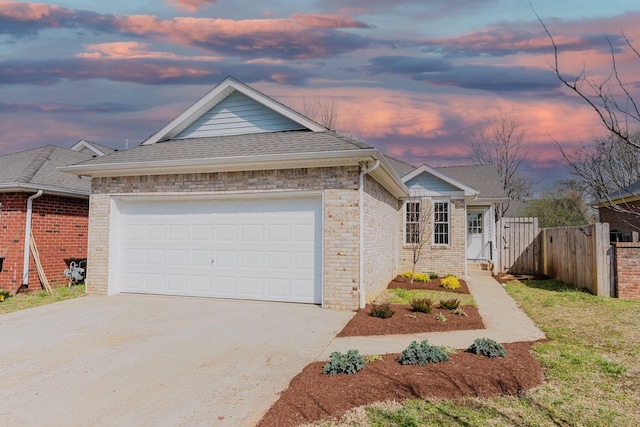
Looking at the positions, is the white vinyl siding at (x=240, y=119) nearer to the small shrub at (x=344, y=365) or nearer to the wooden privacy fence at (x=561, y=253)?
the small shrub at (x=344, y=365)

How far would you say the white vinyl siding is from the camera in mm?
11117

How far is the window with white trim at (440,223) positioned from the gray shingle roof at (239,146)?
6675mm

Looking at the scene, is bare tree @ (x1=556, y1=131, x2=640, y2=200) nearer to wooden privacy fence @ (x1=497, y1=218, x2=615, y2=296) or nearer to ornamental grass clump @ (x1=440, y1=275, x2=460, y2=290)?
wooden privacy fence @ (x1=497, y1=218, x2=615, y2=296)

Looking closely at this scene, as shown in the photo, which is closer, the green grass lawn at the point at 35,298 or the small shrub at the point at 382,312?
the small shrub at the point at 382,312

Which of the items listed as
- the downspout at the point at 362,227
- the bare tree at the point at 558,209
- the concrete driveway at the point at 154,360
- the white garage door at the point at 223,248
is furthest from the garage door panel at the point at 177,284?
the bare tree at the point at 558,209

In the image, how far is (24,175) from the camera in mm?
11617

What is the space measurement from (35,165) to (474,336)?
519 inches

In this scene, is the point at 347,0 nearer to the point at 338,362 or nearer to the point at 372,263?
the point at 338,362

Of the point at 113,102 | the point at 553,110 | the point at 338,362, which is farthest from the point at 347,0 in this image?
the point at 113,102

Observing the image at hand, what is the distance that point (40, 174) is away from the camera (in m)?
12.2

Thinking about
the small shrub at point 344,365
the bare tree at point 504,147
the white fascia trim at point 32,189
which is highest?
the bare tree at point 504,147

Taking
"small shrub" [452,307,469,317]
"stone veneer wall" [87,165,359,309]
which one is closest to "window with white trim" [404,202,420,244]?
"small shrub" [452,307,469,317]

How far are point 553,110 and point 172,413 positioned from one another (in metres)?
5.85

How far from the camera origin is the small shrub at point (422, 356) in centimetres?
518
